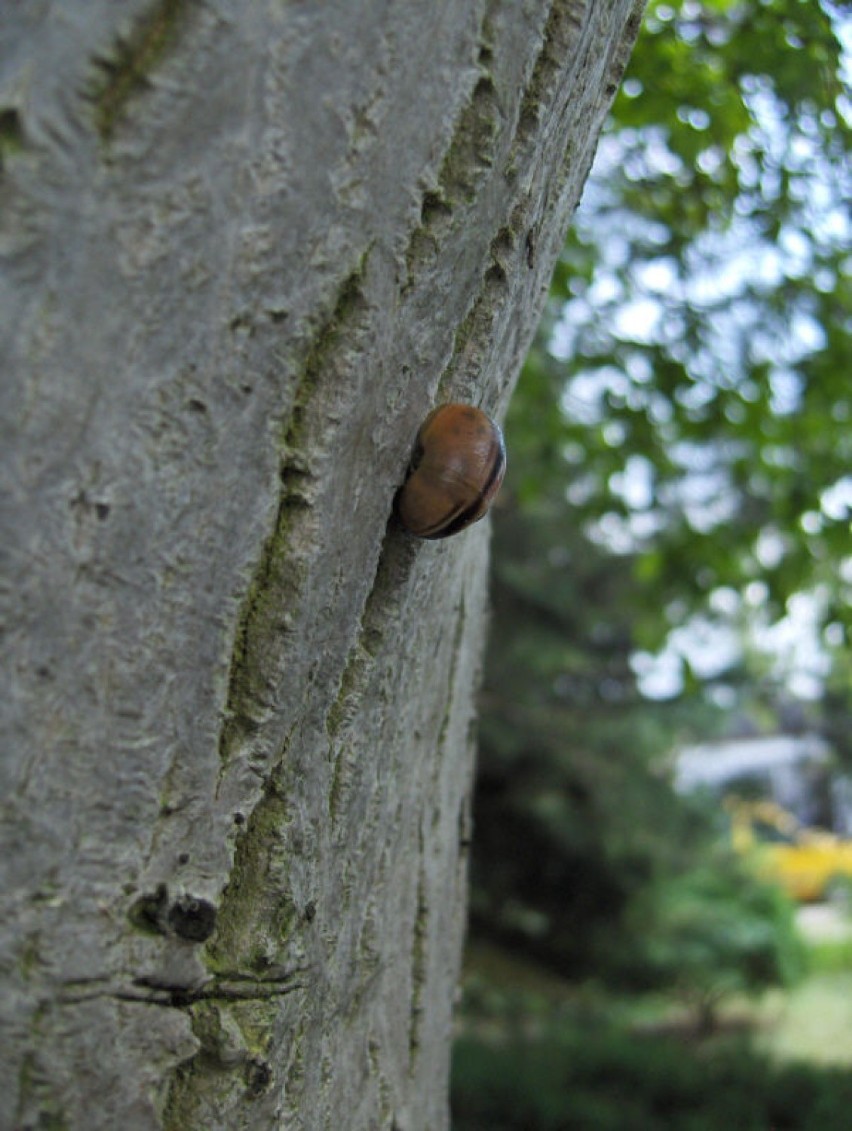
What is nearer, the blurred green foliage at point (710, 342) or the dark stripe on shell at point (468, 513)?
the dark stripe on shell at point (468, 513)

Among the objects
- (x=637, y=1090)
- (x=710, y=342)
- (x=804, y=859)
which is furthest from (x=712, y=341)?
(x=804, y=859)

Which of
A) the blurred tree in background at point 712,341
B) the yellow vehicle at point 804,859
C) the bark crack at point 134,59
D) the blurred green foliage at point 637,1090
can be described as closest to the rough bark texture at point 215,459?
the bark crack at point 134,59

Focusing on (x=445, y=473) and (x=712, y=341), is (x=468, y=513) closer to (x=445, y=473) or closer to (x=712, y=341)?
(x=445, y=473)

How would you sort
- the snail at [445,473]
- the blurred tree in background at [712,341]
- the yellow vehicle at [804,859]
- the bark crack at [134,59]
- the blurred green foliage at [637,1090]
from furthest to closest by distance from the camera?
the yellow vehicle at [804,859]
the blurred green foliage at [637,1090]
the blurred tree in background at [712,341]
the snail at [445,473]
the bark crack at [134,59]

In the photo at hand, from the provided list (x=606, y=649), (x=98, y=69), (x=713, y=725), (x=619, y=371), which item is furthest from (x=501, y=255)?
(x=713, y=725)

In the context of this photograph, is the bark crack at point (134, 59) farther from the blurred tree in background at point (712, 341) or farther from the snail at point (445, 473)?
the blurred tree in background at point (712, 341)

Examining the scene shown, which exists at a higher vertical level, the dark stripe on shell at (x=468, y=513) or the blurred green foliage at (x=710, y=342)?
the blurred green foliage at (x=710, y=342)

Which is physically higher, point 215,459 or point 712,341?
point 712,341

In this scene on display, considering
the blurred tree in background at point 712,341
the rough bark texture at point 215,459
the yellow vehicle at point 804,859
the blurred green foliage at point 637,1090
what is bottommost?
the rough bark texture at point 215,459
